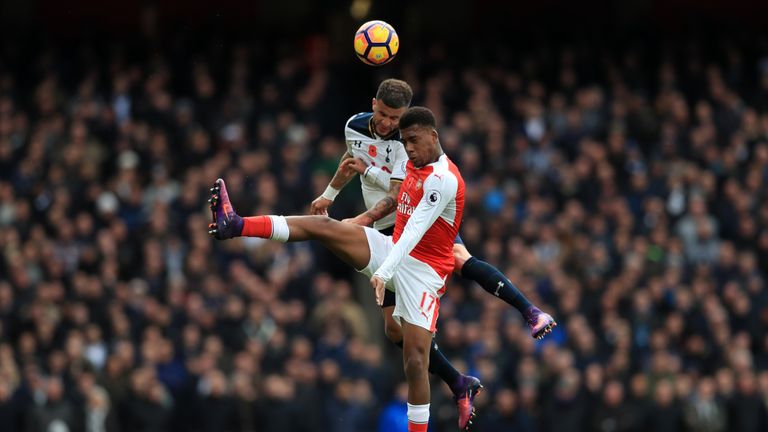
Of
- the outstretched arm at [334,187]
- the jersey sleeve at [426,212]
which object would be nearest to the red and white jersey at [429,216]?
the jersey sleeve at [426,212]

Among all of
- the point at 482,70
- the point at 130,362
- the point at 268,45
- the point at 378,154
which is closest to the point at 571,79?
the point at 482,70

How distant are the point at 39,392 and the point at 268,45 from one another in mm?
9037

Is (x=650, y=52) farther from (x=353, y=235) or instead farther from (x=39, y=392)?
(x=353, y=235)

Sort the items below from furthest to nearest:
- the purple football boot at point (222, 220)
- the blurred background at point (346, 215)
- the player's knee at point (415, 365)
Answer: the blurred background at point (346, 215), the player's knee at point (415, 365), the purple football boot at point (222, 220)

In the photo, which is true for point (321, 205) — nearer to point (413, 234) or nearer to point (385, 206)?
point (385, 206)

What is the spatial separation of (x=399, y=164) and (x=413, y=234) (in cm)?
115

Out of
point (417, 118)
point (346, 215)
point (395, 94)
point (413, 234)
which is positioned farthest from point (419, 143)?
point (346, 215)

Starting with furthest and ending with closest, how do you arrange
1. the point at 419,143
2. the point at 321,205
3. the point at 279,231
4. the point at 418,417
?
1. the point at 321,205
2. the point at 418,417
3. the point at 279,231
4. the point at 419,143

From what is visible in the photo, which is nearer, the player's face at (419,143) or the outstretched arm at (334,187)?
the player's face at (419,143)

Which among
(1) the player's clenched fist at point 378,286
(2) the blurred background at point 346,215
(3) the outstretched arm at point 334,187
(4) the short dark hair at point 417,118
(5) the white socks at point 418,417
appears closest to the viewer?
(1) the player's clenched fist at point 378,286

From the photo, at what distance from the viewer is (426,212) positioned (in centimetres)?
1084

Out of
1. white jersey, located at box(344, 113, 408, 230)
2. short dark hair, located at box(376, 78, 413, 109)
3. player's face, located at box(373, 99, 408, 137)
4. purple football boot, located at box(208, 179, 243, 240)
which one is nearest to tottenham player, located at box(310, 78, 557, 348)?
white jersey, located at box(344, 113, 408, 230)

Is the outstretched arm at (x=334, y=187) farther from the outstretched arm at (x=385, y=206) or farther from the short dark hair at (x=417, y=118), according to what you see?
the short dark hair at (x=417, y=118)

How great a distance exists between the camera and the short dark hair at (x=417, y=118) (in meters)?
10.8
